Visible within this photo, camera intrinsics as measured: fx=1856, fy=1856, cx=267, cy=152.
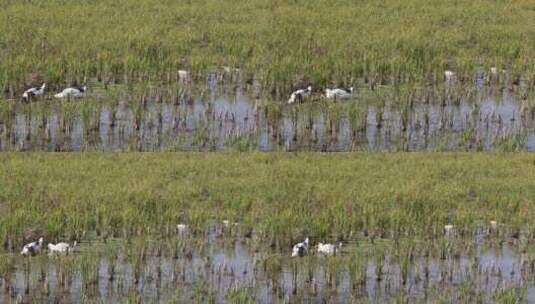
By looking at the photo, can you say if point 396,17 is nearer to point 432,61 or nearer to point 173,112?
point 432,61

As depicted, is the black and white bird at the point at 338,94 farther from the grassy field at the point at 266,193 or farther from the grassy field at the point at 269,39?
the grassy field at the point at 266,193

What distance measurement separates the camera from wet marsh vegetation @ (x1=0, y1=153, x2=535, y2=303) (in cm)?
1325

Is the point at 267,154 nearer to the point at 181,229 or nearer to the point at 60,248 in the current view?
the point at 181,229

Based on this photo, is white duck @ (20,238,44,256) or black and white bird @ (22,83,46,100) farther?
black and white bird @ (22,83,46,100)

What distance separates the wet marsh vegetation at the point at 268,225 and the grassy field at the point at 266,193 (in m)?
0.02

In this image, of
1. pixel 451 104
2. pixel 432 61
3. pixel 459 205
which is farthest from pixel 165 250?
pixel 432 61

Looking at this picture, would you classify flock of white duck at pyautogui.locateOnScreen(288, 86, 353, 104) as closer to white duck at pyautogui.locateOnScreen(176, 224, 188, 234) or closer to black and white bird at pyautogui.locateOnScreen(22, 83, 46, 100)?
black and white bird at pyautogui.locateOnScreen(22, 83, 46, 100)

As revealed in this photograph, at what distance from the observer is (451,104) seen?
18406 mm

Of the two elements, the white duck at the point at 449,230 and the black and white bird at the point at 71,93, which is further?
the black and white bird at the point at 71,93

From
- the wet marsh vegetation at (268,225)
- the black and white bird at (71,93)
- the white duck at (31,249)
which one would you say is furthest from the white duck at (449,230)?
the black and white bird at (71,93)

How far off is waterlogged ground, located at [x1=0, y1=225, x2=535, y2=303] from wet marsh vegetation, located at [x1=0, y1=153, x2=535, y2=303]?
0.6 inches

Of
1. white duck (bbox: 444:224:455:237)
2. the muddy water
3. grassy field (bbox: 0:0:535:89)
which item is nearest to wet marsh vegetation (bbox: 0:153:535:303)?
white duck (bbox: 444:224:455:237)

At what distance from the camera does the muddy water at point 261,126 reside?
16.9m

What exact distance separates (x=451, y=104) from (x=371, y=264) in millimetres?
4861
